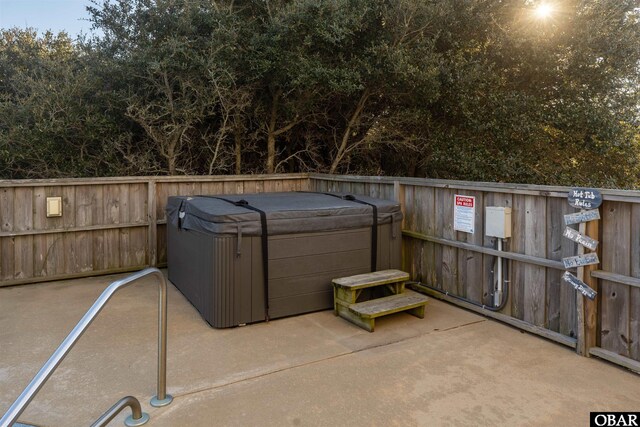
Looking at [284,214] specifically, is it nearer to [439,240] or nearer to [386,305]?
[386,305]

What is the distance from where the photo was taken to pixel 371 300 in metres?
3.94

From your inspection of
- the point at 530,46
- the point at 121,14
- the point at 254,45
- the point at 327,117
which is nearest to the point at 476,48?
the point at 530,46

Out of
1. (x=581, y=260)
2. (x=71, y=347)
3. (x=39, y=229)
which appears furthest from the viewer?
(x=39, y=229)

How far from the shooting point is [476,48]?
7781 millimetres

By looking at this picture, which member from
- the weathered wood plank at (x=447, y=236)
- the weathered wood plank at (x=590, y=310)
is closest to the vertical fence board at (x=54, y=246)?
the weathered wood plank at (x=447, y=236)

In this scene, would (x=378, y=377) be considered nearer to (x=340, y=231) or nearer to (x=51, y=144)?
(x=340, y=231)

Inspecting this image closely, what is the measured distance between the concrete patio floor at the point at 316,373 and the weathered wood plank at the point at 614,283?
0.19m

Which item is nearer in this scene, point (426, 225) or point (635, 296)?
point (635, 296)

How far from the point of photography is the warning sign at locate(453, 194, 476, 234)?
4.05 meters

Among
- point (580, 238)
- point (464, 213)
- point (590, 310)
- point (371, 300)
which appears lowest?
point (371, 300)

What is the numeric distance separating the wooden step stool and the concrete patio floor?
0.40 ft

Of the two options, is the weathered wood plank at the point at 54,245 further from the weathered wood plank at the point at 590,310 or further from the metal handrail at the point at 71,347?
the weathered wood plank at the point at 590,310

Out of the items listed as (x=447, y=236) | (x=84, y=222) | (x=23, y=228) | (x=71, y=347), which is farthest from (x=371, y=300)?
(x=23, y=228)

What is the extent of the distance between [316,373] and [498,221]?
2.01 metres
